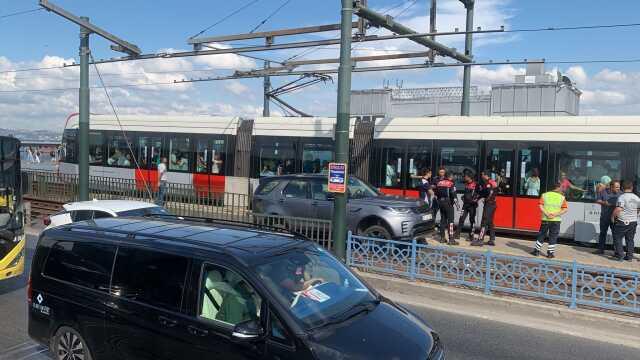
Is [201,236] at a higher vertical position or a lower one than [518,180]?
lower

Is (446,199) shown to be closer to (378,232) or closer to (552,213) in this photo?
(552,213)

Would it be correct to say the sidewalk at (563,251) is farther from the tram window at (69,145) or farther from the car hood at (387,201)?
the tram window at (69,145)

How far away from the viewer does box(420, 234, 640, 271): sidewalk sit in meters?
10.8

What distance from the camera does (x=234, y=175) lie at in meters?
18.7

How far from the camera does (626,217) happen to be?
10.7 m

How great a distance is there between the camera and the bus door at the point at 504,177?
45.6ft

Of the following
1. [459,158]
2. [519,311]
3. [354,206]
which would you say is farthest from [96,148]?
[519,311]

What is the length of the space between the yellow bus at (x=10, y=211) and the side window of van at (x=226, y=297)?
5.15 m

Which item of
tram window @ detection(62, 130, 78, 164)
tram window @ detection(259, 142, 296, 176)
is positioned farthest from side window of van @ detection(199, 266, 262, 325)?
tram window @ detection(62, 130, 78, 164)

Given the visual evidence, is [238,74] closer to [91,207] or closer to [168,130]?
[168,130]

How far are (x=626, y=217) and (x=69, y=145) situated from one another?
21.7m

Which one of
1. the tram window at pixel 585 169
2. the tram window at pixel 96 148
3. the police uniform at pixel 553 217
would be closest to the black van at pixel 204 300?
the police uniform at pixel 553 217

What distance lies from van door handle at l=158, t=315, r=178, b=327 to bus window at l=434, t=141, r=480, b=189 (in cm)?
1153

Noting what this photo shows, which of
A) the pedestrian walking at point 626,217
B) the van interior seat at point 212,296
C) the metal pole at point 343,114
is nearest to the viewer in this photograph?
the van interior seat at point 212,296
